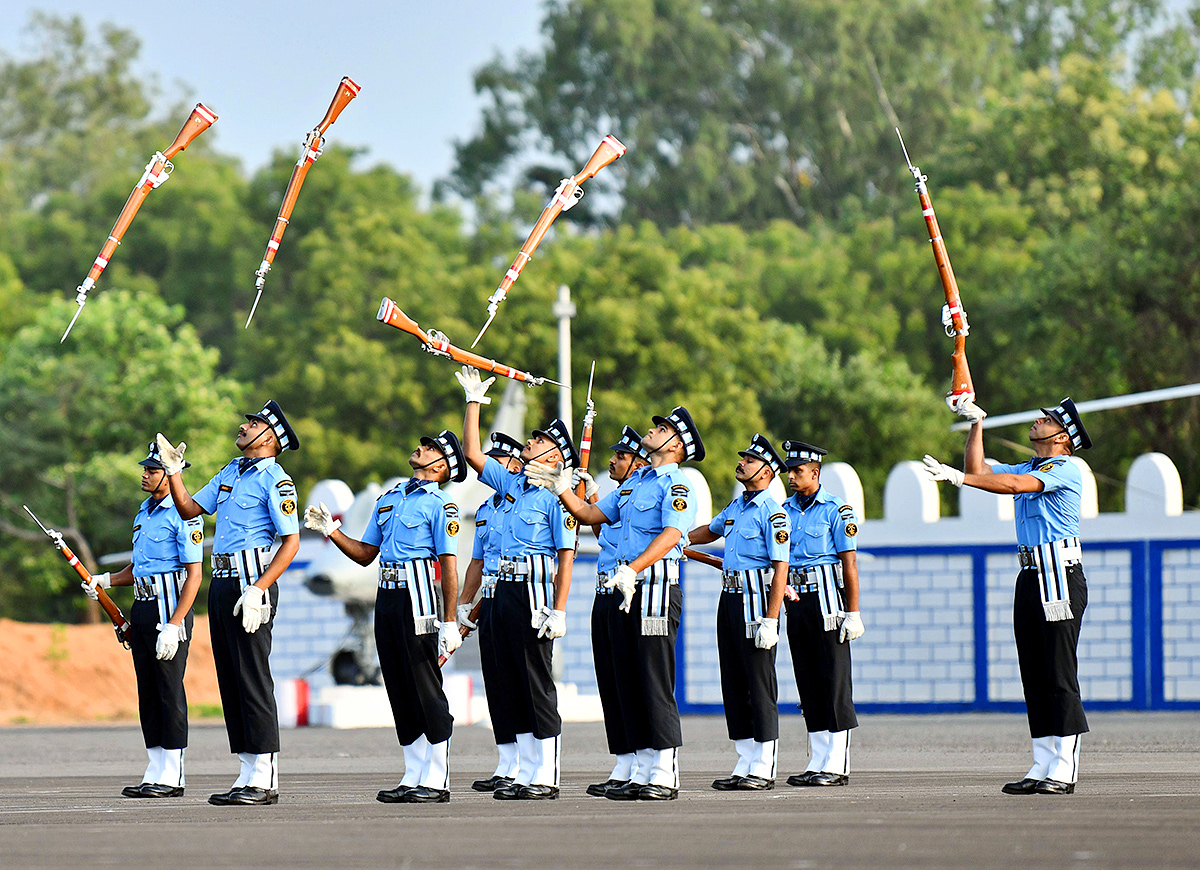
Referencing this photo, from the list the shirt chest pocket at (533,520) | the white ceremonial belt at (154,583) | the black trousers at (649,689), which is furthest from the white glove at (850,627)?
the white ceremonial belt at (154,583)

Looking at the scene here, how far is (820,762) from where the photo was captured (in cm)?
1232

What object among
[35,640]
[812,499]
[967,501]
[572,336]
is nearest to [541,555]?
[812,499]

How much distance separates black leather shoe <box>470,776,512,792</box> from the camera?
11.6 meters

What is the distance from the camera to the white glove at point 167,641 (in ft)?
39.4

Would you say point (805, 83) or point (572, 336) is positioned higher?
point (805, 83)

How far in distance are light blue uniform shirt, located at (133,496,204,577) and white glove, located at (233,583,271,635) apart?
1110 mm

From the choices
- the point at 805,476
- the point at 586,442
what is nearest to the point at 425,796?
the point at 586,442

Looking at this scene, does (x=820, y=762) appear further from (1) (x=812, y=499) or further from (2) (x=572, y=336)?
(2) (x=572, y=336)

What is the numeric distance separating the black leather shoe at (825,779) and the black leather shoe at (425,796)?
236 centimetres

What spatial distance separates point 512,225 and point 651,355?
14.3 m

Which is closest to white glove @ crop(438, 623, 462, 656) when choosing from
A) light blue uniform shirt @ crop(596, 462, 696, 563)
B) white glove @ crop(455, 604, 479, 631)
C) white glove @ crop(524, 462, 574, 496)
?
white glove @ crop(455, 604, 479, 631)

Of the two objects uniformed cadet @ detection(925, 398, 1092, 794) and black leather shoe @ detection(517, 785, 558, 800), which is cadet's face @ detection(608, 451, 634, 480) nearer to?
black leather shoe @ detection(517, 785, 558, 800)

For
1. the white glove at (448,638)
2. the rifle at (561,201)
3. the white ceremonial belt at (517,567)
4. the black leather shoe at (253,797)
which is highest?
the rifle at (561,201)

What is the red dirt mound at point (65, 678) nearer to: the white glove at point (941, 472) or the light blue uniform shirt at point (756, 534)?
the light blue uniform shirt at point (756, 534)
